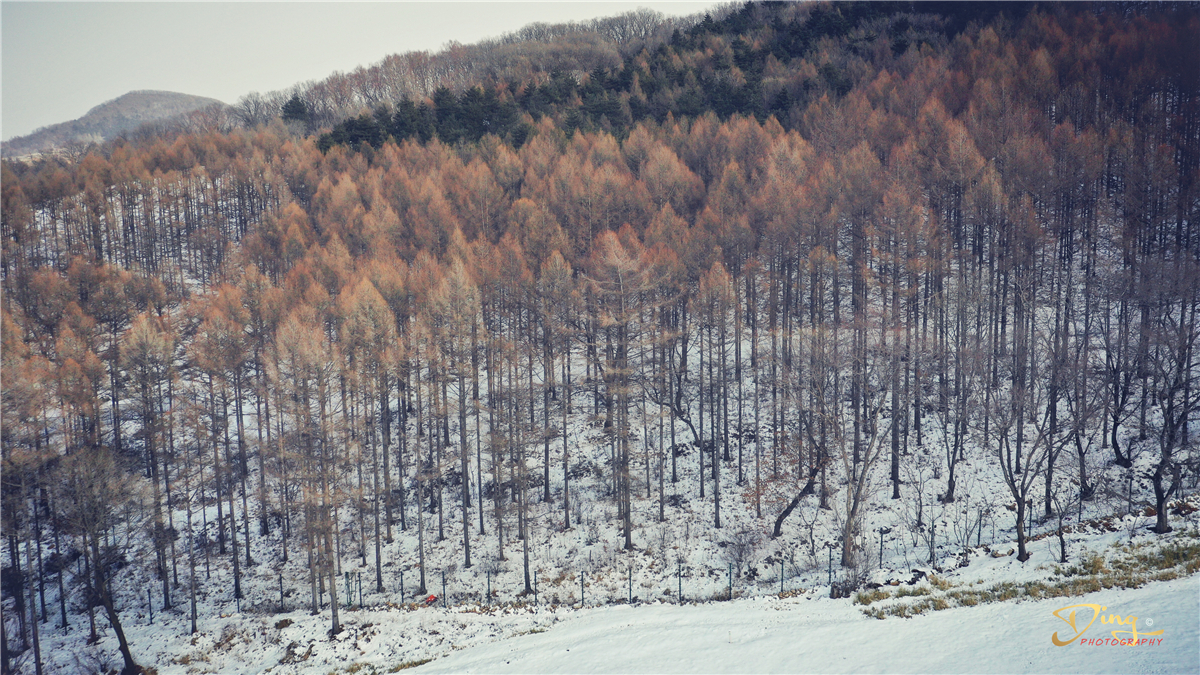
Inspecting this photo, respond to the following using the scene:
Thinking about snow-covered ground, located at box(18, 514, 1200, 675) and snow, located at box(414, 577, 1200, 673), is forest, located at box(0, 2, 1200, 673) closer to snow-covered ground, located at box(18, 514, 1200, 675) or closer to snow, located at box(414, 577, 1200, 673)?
snow-covered ground, located at box(18, 514, 1200, 675)

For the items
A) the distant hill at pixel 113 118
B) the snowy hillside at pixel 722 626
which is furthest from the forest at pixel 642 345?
the distant hill at pixel 113 118

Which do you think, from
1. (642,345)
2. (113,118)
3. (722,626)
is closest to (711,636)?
(722,626)

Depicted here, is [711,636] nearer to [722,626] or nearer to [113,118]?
[722,626]

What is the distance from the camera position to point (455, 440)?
3912 centimetres

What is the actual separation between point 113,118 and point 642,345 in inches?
8251

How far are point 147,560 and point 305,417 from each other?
1587 centimetres

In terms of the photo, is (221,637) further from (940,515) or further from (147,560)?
(940,515)

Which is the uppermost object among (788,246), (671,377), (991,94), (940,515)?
(991,94)

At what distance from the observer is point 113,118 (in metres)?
173

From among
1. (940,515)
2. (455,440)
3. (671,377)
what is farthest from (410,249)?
Result: (940,515)

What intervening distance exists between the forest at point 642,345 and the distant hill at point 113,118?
96312 millimetres

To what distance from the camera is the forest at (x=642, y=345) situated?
27969mm

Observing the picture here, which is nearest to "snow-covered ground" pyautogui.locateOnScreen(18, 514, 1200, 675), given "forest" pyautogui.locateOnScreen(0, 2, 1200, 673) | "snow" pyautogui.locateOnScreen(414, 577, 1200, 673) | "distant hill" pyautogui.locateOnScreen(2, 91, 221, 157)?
"snow" pyautogui.locateOnScreen(414, 577, 1200, 673)

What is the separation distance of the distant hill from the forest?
96312mm
